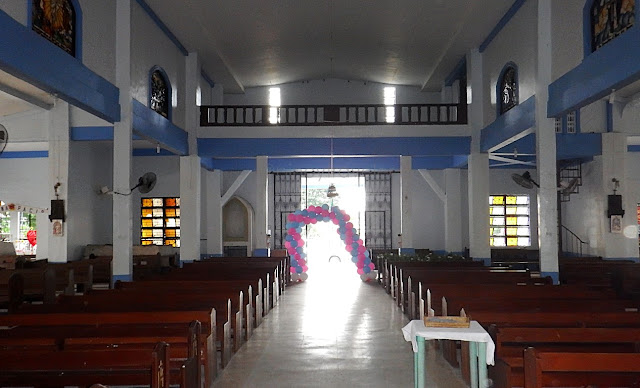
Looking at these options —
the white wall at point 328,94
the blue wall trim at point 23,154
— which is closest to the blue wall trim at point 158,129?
the blue wall trim at point 23,154

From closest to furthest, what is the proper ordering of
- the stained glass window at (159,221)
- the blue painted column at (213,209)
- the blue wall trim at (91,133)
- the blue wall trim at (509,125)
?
the blue wall trim at (509,125)
the blue wall trim at (91,133)
the blue painted column at (213,209)
the stained glass window at (159,221)

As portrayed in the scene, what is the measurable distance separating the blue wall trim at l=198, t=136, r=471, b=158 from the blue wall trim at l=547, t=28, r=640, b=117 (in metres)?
5.66

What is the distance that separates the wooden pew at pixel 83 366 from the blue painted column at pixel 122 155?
578 cm

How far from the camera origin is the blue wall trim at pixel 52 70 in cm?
646

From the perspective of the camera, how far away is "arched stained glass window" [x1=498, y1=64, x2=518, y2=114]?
11.5m

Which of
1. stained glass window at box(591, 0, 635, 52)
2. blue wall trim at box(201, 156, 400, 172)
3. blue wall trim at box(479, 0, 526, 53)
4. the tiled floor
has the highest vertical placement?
blue wall trim at box(479, 0, 526, 53)

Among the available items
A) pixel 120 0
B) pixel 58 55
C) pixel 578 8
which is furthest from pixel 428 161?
pixel 58 55

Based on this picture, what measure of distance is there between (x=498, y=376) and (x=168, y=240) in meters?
15.2

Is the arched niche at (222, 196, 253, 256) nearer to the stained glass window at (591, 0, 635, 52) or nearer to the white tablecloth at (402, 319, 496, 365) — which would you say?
the stained glass window at (591, 0, 635, 52)

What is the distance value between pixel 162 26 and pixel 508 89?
291 inches

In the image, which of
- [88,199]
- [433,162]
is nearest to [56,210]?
[88,199]

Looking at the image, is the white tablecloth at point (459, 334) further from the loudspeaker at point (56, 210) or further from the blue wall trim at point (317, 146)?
the blue wall trim at point (317, 146)

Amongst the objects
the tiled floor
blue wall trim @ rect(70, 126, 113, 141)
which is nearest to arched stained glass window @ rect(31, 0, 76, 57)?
blue wall trim @ rect(70, 126, 113, 141)

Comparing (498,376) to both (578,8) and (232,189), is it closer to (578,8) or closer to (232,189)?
(578,8)
